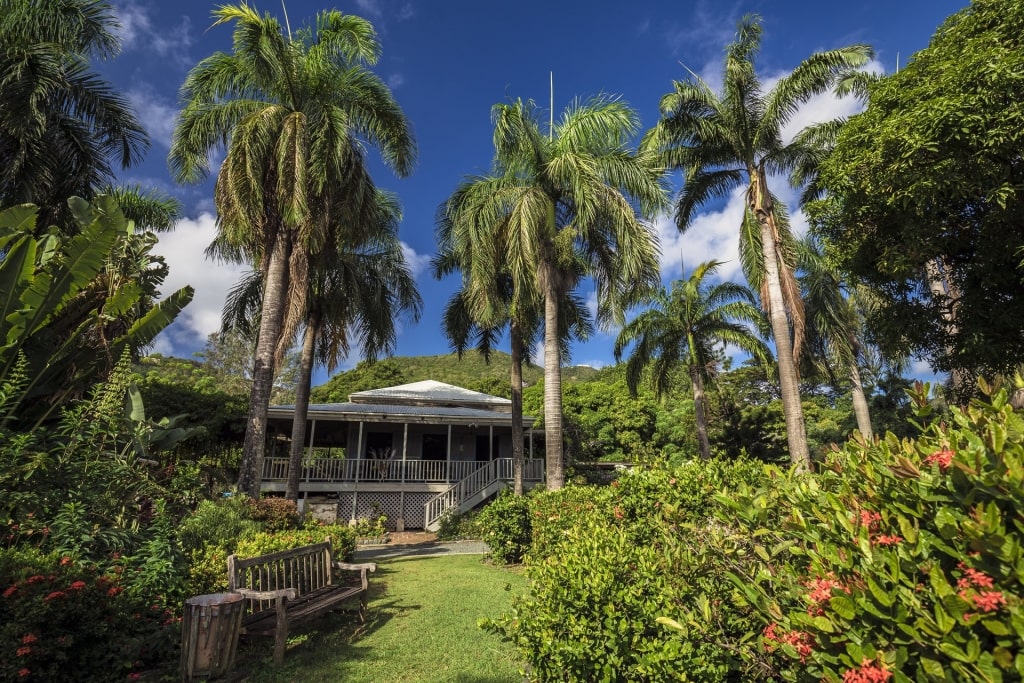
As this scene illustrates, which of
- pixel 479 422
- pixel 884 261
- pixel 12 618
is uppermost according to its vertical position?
pixel 884 261

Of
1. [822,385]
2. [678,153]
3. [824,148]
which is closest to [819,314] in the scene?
A: [824,148]

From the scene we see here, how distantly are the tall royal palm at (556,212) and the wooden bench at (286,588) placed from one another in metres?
5.93

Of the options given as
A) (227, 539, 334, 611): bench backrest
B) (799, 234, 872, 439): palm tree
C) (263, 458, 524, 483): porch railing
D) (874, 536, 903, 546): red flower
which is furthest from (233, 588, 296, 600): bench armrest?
(799, 234, 872, 439): palm tree

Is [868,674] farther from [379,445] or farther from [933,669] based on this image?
[379,445]

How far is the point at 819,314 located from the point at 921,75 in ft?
48.2

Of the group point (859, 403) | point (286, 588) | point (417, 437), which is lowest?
point (286, 588)

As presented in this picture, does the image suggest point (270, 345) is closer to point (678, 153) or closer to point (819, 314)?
point (678, 153)

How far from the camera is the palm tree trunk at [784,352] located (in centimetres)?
1295

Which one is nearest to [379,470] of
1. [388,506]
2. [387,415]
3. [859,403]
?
[388,506]

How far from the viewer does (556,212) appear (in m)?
14.2

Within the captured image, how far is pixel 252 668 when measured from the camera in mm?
4844

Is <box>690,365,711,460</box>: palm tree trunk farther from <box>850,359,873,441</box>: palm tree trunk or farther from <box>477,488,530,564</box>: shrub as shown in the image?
<box>477,488,530,564</box>: shrub

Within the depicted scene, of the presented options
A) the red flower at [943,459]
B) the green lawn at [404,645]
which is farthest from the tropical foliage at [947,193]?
the green lawn at [404,645]

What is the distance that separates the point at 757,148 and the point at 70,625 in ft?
58.0
